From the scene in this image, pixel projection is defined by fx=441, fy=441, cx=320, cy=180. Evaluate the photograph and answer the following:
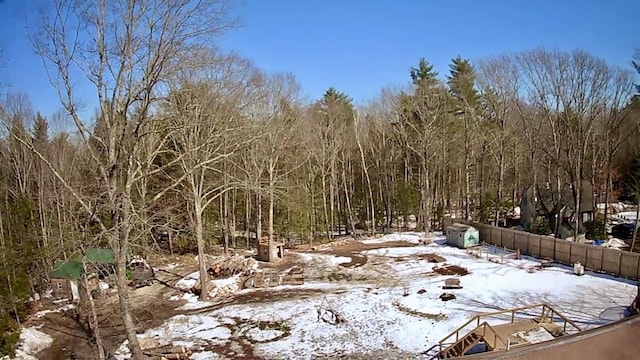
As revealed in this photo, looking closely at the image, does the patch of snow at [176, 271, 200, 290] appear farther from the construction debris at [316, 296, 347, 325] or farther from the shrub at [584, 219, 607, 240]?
the shrub at [584, 219, 607, 240]

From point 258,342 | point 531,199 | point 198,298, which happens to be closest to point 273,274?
point 198,298

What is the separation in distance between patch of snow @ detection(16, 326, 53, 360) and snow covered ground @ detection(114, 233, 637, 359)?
3.89 meters

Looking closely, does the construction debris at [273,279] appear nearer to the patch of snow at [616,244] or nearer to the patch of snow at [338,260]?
the patch of snow at [338,260]

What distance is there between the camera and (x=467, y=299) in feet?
58.0

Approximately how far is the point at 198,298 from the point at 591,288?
17207mm

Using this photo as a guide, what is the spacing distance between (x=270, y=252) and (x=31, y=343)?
41.7 ft

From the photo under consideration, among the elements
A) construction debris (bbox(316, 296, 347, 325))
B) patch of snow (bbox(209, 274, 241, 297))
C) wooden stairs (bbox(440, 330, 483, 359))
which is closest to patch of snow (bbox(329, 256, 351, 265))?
patch of snow (bbox(209, 274, 241, 297))

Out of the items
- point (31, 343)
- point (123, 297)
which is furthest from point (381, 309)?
point (31, 343)

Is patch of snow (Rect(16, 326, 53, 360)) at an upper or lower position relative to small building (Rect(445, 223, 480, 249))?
lower

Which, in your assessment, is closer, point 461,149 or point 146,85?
point 146,85

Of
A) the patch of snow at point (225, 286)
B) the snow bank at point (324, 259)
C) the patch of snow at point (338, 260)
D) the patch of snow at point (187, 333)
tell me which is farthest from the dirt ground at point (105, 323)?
the patch of snow at point (338, 260)

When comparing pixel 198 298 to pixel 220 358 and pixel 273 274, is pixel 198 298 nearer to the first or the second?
pixel 273 274

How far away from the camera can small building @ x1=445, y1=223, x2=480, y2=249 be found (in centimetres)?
2738

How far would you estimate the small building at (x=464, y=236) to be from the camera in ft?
89.8
